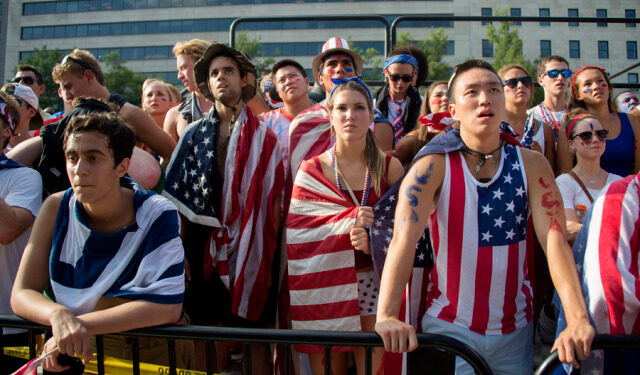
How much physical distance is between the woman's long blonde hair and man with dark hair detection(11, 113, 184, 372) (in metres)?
1.24

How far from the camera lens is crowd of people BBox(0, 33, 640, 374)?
2123mm

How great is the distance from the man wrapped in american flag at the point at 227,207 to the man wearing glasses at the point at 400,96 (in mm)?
1364

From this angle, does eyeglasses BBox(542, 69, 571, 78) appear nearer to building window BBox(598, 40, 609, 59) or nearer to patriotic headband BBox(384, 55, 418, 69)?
patriotic headband BBox(384, 55, 418, 69)

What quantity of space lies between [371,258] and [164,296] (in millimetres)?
1272

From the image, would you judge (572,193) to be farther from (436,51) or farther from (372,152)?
(436,51)

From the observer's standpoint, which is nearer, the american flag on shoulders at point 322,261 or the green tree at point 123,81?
the american flag on shoulders at point 322,261

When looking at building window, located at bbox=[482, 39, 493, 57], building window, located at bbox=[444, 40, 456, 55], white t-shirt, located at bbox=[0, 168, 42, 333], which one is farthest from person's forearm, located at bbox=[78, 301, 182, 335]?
building window, located at bbox=[482, 39, 493, 57]

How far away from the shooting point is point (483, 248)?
2.24 m

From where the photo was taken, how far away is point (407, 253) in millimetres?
2125

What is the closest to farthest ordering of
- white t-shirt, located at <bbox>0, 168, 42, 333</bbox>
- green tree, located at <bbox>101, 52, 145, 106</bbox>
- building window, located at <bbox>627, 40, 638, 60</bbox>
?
white t-shirt, located at <bbox>0, 168, 42, 333</bbox> < green tree, located at <bbox>101, 52, 145, 106</bbox> < building window, located at <bbox>627, 40, 638, 60</bbox>

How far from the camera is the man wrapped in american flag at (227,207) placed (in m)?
3.23

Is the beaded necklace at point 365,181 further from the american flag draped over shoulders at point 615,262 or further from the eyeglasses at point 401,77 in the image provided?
the eyeglasses at point 401,77

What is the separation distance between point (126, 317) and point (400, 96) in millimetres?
3197

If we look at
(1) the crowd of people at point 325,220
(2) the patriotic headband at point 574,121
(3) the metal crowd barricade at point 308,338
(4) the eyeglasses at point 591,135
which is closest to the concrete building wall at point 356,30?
(1) the crowd of people at point 325,220
